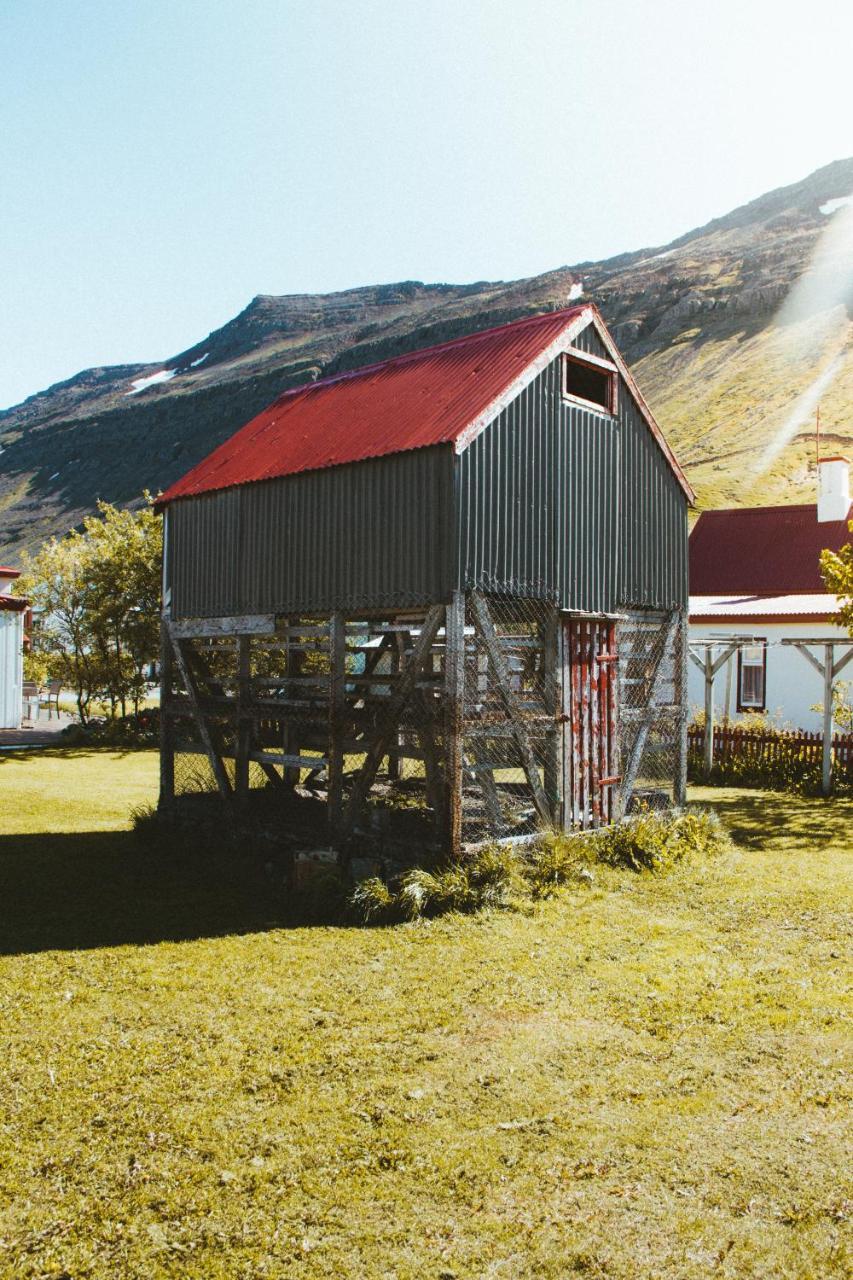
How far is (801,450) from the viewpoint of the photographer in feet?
299

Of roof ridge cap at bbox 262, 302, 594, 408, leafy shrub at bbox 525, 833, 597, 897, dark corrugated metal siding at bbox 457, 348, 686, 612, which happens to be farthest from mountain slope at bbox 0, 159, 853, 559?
leafy shrub at bbox 525, 833, 597, 897

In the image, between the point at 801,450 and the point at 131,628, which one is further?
the point at 801,450

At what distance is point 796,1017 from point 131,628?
27.9 meters

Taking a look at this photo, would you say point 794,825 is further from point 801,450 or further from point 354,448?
point 801,450

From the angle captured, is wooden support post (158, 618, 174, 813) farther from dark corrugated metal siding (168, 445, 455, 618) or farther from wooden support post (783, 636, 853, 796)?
wooden support post (783, 636, 853, 796)

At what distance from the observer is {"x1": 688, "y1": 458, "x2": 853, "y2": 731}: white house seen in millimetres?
27391

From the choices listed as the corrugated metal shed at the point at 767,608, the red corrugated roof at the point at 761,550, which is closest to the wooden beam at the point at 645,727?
the corrugated metal shed at the point at 767,608

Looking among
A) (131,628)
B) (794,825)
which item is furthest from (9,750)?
(794,825)

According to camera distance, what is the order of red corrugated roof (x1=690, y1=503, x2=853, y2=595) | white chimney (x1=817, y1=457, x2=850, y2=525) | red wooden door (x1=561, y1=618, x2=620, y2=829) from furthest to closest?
white chimney (x1=817, y1=457, x2=850, y2=525) < red corrugated roof (x1=690, y1=503, x2=853, y2=595) < red wooden door (x1=561, y1=618, x2=620, y2=829)

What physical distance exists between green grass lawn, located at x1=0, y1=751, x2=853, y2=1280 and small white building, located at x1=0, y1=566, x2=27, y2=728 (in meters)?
23.0

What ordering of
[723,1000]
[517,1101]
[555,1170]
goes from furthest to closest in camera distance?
[723,1000]
[517,1101]
[555,1170]

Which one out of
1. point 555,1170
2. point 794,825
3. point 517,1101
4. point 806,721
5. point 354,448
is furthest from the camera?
point 806,721

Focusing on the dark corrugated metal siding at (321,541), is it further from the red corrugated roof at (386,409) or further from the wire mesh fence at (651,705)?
the wire mesh fence at (651,705)

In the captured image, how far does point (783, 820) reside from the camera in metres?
17.7
